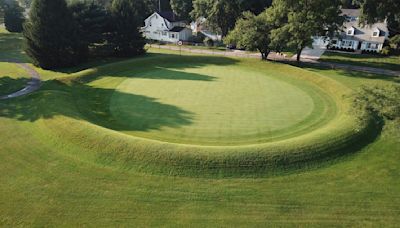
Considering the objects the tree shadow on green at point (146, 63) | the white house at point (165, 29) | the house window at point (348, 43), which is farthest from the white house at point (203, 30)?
the house window at point (348, 43)

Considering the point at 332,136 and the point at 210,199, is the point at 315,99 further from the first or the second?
the point at 210,199

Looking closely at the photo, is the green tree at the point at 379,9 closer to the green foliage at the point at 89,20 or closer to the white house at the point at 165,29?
the white house at the point at 165,29

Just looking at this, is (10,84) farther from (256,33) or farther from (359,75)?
(359,75)

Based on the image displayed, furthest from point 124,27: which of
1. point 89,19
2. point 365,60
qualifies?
point 365,60

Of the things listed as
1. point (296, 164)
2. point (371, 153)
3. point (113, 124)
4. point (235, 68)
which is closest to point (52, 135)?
point (113, 124)

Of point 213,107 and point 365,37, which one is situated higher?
point 365,37
